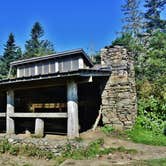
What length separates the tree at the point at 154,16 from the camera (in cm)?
4079

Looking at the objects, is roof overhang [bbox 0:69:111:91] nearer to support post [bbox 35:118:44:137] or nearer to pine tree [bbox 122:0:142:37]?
support post [bbox 35:118:44:137]

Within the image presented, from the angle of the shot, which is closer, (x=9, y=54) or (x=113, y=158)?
(x=113, y=158)

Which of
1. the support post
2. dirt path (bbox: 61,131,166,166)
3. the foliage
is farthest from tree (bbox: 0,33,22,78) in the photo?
dirt path (bbox: 61,131,166,166)

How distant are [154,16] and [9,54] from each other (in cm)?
2739

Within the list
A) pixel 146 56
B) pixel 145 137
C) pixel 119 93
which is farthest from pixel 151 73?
pixel 145 137

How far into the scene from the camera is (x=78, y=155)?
9.77 meters

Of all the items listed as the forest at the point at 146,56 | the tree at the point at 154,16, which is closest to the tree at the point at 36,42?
the forest at the point at 146,56

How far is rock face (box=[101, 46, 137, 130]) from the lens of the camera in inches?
513

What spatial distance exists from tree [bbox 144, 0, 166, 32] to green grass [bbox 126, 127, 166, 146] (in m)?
30.3

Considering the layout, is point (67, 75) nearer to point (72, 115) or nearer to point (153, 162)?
point (72, 115)

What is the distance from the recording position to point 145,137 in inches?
471

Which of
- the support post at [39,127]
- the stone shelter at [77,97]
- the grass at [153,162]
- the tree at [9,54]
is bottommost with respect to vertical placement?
the grass at [153,162]

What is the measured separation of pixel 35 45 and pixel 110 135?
52933mm

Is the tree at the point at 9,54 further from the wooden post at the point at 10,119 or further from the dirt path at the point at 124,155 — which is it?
the dirt path at the point at 124,155
